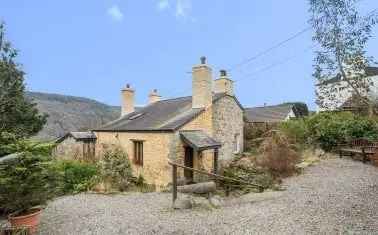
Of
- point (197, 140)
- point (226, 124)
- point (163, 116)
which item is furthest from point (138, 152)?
point (226, 124)

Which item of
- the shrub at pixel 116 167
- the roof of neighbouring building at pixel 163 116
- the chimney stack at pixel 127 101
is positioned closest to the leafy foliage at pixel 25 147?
the roof of neighbouring building at pixel 163 116

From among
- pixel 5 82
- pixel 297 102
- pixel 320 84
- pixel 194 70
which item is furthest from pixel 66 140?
pixel 297 102

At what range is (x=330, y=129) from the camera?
1852 cm

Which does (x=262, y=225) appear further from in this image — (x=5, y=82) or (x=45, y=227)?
(x=5, y=82)

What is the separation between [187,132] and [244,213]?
24.4 feet

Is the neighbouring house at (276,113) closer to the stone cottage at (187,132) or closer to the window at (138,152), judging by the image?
the stone cottage at (187,132)

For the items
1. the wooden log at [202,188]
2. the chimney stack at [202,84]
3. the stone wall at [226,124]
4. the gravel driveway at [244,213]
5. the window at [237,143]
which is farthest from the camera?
the window at [237,143]

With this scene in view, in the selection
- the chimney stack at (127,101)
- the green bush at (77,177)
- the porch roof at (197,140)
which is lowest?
the green bush at (77,177)

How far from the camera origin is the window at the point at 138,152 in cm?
1716

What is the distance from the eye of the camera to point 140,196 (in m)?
12.2

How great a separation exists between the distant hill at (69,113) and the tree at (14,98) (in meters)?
6.80

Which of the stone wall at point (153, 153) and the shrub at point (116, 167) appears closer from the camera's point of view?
the stone wall at point (153, 153)

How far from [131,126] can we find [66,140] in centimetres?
664

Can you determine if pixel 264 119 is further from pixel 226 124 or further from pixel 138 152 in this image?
pixel 138 152
